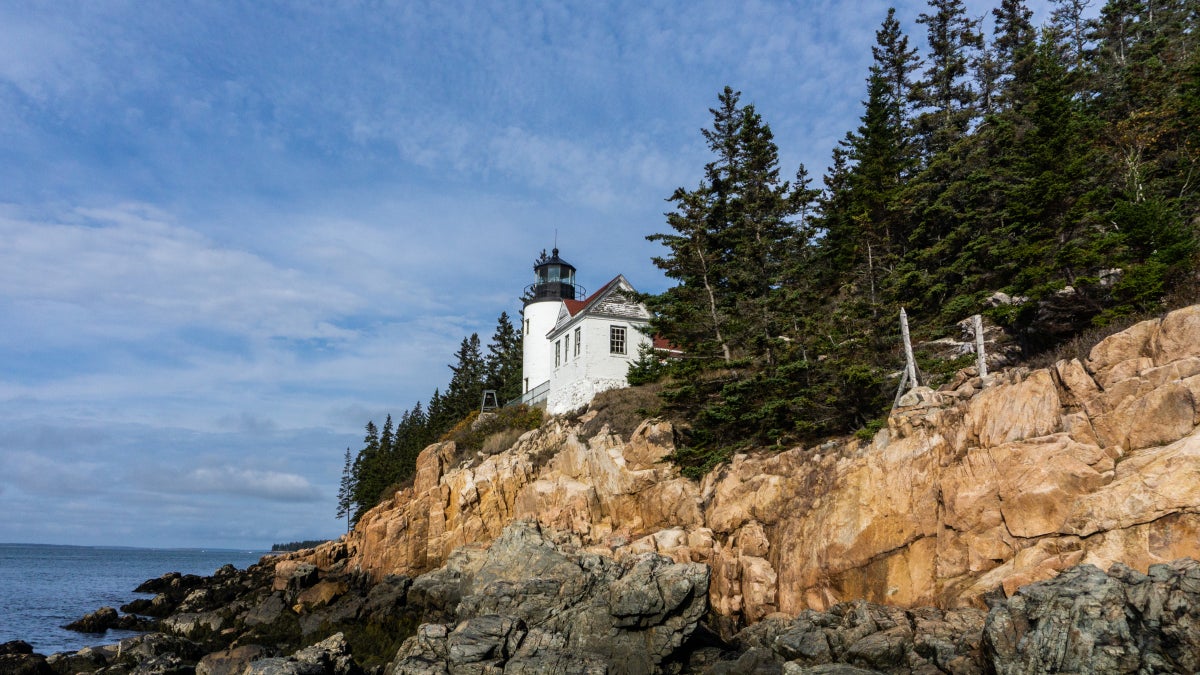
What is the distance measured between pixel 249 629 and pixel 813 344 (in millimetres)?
23092

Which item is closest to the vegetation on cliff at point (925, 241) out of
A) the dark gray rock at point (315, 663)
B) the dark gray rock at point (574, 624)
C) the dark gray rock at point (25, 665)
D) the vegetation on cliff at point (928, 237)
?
the vegetation on cliff at point (928, 237)

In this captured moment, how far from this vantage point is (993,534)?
14.9 meters

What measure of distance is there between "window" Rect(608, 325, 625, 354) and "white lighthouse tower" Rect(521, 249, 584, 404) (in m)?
5.02

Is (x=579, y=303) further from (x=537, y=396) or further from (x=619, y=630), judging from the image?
(x=619, y=630)

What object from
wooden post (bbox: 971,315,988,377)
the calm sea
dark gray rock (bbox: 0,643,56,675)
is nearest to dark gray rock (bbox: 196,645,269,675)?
dark gray rock (bbox: 0,643,56,675)

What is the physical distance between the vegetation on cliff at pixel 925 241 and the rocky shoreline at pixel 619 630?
21.1ft

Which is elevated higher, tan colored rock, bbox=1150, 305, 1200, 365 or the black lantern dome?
the black lantern dome

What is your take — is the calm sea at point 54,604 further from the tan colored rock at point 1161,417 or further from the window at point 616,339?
the tan colored rock at point 1161,417

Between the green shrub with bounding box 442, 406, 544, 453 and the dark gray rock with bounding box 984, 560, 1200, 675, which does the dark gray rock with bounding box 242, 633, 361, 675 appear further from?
the green shrub with bounding box 442, 406, 544, 453

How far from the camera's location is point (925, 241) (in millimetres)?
29703

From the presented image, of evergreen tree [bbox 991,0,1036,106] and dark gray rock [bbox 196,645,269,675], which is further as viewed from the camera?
evergreen tree [bbox 991,0,1036,106]

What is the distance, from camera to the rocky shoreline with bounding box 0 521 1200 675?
11.2 metres

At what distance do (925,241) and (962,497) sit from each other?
1703 cm

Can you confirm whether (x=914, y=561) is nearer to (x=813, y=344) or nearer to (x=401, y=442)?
(x=813, y=344)
